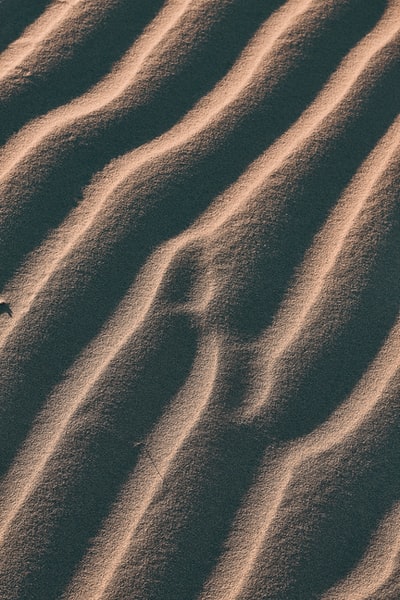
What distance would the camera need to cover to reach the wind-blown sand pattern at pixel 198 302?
68.7 inches

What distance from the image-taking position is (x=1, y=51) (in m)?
2.02

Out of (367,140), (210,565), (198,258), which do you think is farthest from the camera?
(367,140)

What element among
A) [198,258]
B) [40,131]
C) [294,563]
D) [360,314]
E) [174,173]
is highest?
[40,131]

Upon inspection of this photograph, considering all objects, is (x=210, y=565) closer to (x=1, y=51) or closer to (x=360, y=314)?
(x=360, y=314)

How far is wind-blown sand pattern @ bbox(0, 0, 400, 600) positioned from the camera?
174 cm

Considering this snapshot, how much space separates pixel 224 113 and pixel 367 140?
470mm

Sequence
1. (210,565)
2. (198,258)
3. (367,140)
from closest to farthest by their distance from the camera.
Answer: (210,565)
(198,258)
(367,140)

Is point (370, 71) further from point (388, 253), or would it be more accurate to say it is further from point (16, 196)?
point (16, 196)

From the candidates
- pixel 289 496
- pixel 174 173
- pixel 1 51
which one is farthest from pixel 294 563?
pixel 1 51

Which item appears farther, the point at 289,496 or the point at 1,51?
the point at 1,51

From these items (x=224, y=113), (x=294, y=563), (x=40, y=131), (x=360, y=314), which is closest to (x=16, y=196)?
(x=40, y=131)

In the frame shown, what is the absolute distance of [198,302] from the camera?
1.85 meters

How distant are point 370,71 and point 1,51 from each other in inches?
47.6

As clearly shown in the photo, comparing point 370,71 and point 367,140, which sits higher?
point 370,71
